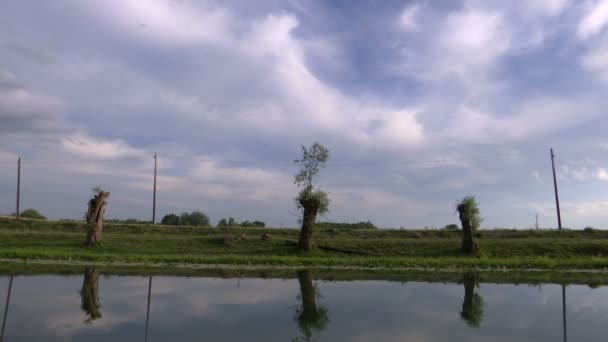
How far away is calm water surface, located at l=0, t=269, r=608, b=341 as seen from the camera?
9.77m

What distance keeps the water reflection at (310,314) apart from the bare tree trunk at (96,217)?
73.1 feet

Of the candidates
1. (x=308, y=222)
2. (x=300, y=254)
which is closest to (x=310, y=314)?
(x=300, y=254)

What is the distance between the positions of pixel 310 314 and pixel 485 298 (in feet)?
20.2

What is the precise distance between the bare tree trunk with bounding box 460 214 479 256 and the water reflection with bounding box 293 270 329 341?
19.7 metres

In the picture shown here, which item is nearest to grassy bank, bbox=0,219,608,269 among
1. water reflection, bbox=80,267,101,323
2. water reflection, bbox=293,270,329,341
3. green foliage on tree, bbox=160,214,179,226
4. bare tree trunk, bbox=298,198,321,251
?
bare tree trunk, bbox=298,198,321,251

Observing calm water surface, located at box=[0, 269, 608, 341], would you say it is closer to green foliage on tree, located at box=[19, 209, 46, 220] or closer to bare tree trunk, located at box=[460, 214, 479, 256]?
bare tree trunk, located at box=[460, 214, 479, 256]

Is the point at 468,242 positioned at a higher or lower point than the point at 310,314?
higher

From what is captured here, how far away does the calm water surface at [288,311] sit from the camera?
977 centimetres

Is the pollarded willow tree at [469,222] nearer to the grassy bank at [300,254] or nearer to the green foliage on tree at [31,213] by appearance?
the grassy bank at [300,254]

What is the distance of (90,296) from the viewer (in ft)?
45.6

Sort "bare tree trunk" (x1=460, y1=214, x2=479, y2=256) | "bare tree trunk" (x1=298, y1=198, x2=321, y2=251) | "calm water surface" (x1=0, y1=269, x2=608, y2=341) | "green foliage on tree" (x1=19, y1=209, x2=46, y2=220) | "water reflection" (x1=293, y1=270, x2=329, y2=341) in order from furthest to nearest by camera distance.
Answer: "green foliage on tree" (x1=19, y1=209, x2=46, y2=220)
"bare tree trunk" (x1=298, y1=198, x2=321, y2=251)
"bare tree trunk" (x1=460, y1=214, x2=479, y2=256)
"water reflection" (x1=293, y1=270, x2=329, y2=341)
"calm water surface" (x1=0, y1=269, x2=608, y2=341)

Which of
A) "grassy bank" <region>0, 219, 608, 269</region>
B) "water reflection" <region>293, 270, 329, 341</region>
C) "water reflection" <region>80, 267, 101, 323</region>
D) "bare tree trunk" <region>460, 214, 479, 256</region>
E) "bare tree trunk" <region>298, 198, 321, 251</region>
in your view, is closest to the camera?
"water reflection" <region>293, 270, 329, 341</region>

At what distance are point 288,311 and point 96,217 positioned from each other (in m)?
27.0

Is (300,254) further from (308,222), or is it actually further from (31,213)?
(31,213)
